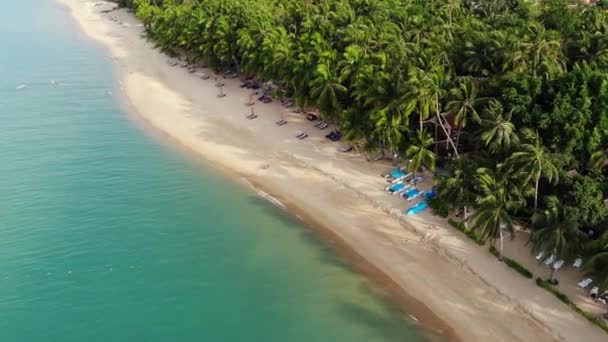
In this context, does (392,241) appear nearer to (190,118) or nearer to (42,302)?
(42,302)

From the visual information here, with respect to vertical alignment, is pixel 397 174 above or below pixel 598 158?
below

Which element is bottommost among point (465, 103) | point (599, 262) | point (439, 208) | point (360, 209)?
point (360, 209)

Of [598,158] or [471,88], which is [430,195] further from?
[598,158]

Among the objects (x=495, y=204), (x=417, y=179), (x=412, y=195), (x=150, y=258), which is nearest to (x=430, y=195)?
(x=412, y=195)

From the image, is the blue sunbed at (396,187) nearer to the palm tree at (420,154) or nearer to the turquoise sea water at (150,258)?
the palm tree at (420,154)

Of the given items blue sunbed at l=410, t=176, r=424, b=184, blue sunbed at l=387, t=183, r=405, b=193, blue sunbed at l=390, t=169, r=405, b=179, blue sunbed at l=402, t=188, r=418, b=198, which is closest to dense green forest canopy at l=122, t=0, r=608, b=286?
blue sunbed at l=410, t=176, r=424, b=184

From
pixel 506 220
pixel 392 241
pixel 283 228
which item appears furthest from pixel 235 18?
pixel 506 220
